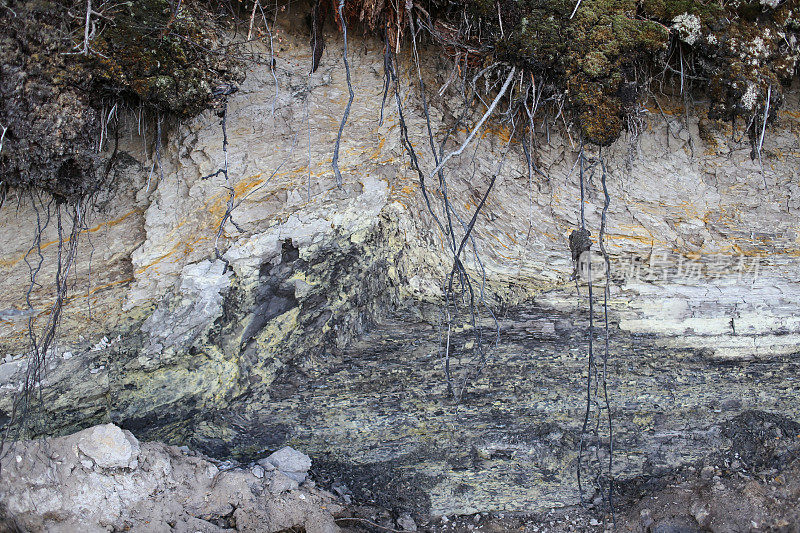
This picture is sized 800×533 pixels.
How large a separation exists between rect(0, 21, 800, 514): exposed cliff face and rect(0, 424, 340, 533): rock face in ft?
0.81

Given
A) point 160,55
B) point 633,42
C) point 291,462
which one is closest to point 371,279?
point 291,462

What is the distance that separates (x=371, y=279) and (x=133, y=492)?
1.65m

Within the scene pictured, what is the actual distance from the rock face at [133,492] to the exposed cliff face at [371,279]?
248 mm

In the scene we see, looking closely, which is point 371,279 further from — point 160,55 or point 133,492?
point 133,492

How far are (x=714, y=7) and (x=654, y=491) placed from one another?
2.81 meters

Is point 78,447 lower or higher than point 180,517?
higher

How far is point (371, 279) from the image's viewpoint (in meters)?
2.78

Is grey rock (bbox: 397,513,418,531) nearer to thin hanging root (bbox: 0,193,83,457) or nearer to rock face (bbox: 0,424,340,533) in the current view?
rock face (bbox: 0,424,340,533)

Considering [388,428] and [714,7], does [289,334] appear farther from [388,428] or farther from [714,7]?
[714,7]

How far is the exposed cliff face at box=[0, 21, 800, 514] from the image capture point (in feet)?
8.95

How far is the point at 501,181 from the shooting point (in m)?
2.85

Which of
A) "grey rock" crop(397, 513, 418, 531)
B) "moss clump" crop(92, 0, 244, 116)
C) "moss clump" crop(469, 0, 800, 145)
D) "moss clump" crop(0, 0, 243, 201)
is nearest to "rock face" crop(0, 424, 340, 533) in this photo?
"grey rock" crop(397, 513, 418, 531)

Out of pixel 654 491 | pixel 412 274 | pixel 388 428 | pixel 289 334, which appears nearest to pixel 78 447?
Answer: pixel 289 334

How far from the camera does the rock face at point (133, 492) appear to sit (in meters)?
2.47
